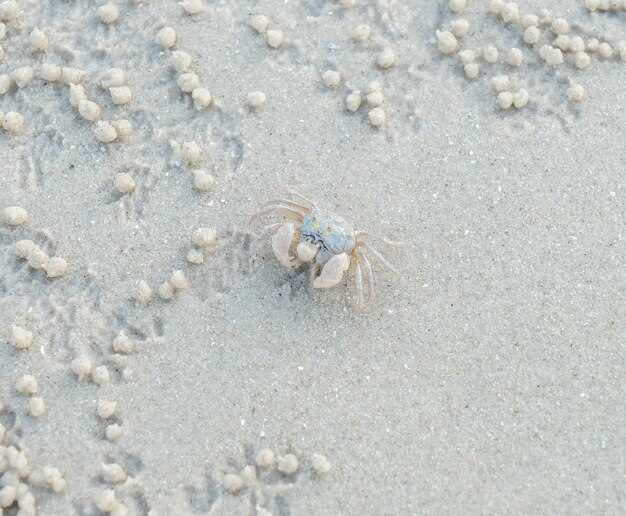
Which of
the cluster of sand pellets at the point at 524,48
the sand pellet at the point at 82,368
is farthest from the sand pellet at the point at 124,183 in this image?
the cluster of sand pellets at the point at 524,48

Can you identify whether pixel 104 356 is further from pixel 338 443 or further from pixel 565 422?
pixel 565 422

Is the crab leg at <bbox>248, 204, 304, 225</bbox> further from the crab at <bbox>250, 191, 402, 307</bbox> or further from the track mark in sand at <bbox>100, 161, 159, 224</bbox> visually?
the track mark in sand at <bbox>100, 161, 159, 224</bbox>

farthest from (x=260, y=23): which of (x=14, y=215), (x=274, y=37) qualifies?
(x=14, y=215)

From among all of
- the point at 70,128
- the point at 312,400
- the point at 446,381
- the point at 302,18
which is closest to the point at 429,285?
the point at 446,381

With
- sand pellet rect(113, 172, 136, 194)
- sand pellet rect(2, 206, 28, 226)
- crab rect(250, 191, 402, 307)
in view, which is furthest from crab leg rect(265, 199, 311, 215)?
sand pellet rect(2, 206, 28, 226)

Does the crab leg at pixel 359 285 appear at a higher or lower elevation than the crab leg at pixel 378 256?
lower

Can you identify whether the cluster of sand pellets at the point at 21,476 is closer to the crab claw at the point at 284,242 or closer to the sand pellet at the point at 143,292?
the sand pellet at the point at 143,292
